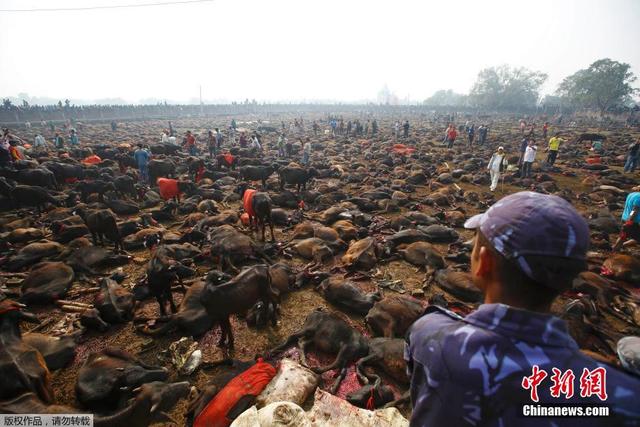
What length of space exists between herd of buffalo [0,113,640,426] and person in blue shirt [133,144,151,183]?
6.05ft

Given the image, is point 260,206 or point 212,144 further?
point 212,144

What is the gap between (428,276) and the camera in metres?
8.41

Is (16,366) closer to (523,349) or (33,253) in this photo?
(523,349)

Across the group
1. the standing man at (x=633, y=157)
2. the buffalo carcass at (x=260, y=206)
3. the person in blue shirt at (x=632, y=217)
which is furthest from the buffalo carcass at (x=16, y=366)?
the standing man at (x=633, y=157)

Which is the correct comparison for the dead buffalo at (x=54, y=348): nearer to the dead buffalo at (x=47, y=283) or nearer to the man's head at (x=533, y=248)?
the dead buffalo at (x=47, y=283)

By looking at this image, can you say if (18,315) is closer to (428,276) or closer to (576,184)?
(428,276)

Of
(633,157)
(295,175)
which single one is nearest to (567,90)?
(633,157)

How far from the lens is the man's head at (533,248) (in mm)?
1298

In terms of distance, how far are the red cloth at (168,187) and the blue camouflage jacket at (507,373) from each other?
584 inches

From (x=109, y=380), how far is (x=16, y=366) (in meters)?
1.19

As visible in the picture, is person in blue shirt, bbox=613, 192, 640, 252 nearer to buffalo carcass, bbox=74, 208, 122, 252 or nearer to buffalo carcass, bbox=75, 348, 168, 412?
buffalo carcass, bbox=75, 348, 168, 412

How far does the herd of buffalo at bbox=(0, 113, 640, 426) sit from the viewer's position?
15.5 feet

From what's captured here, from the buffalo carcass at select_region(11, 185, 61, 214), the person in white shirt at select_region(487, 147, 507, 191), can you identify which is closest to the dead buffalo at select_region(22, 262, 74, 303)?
the buffalo carcass at select_region(11, 185, 61, 214)

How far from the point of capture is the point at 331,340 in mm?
5723
